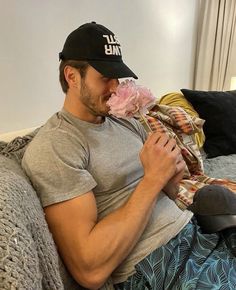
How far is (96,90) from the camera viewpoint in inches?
44.2

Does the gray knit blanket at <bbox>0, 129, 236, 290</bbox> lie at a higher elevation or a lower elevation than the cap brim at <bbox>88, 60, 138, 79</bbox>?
lower

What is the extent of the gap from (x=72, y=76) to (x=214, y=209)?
656mm

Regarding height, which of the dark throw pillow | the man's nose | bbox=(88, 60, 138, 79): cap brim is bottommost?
the dark throw pillow

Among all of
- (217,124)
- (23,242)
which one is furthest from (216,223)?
(217,124)

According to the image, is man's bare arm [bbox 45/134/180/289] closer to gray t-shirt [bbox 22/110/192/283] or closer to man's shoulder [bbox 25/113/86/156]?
gray t-shirt [bbox 22/110/192/283]

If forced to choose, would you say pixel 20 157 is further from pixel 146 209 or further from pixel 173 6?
pixel 173 6

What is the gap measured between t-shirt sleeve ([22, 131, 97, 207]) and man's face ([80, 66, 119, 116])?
0.60ft

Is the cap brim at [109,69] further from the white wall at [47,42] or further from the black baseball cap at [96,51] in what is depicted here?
the white wall at [47,42]

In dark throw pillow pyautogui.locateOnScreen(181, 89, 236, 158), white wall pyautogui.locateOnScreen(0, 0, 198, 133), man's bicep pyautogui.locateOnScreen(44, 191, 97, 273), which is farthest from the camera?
dark throw pillow pyautogui.locateOnScreen(181, 89, 236, 158)

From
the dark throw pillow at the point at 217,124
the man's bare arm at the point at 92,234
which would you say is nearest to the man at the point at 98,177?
the man's bare arm at the point at 92,234

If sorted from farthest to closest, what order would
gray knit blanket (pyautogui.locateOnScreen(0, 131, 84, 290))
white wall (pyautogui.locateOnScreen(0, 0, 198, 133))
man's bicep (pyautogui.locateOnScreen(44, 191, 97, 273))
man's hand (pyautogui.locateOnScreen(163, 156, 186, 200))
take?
white wall (pyautogui.locateOnScreen(0, 0, 198, 133))
man's hand (pyautogui.locateOnScreen(163, 156, 186, 200))
man's bicep (pyautogui.locateOnScreen(44, 191, 97, 273))
gray knit blanket (pyautogui.locateOnScreen(0, 131, 84, 290))

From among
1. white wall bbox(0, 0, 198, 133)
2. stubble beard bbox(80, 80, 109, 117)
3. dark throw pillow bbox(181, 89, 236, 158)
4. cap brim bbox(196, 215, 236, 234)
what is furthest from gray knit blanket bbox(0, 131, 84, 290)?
dark throw pillow bbox(181, 89, 236, 158)

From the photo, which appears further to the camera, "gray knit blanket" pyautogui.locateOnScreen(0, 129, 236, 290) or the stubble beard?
the stubble beard

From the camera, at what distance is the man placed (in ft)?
3.10
